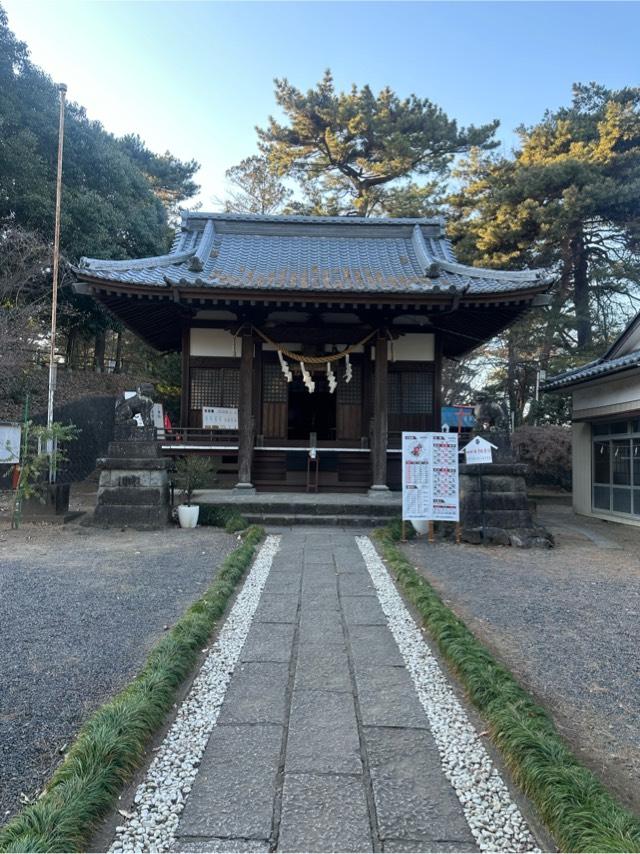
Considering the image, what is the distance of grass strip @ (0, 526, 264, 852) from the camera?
61.3 inches

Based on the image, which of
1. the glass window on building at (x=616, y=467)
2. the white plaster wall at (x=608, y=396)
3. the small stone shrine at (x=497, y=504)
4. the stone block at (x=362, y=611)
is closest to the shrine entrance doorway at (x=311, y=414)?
the small stone shrine at (x=497, y=504)

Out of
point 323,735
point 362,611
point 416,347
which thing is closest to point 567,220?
point 416,347

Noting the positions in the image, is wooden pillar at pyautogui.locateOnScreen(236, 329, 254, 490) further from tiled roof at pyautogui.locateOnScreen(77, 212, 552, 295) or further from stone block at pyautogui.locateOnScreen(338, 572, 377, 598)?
stone block at pyautogui.locateOnScreen(338, 572, 377, 598)

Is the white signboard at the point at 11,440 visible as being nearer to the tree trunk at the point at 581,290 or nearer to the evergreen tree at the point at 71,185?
the evergreen tree at the point at 71,185

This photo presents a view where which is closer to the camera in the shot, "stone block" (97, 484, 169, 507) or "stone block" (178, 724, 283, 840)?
"stone block" (178, 724, 283, 840)

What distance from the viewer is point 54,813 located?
1610 millimetres

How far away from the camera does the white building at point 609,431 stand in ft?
32.4

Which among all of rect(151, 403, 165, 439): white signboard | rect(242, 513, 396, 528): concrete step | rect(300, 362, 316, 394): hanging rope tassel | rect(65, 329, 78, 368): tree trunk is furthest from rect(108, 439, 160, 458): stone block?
rect(65, 329, 78, 368): tree trunk

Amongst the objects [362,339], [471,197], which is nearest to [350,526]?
[362,339]

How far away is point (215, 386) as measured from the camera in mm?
10242

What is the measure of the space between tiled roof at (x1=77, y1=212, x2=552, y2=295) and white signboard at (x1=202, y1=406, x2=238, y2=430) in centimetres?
259

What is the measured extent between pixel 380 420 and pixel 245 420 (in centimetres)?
258

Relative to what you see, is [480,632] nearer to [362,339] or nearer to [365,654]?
[365,654]

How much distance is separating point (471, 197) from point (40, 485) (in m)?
18.3
